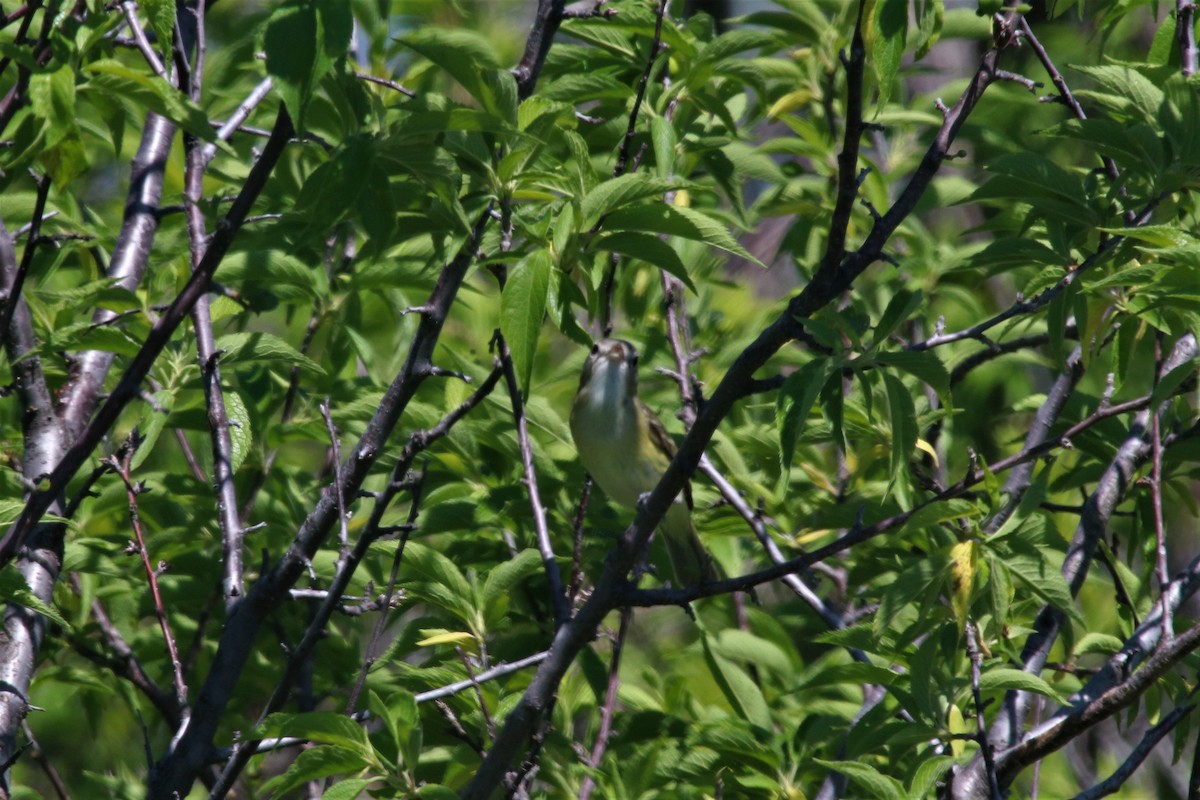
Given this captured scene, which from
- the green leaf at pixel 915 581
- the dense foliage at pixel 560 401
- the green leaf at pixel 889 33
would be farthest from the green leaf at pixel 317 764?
the green leaf at pixel 889 33

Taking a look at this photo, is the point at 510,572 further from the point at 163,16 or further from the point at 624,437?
the point at 624,437

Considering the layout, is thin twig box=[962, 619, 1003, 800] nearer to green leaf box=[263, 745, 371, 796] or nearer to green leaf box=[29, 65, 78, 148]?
green leaf box=[263, 745, 371, 796]

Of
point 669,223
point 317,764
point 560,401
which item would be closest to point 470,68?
point 669,223

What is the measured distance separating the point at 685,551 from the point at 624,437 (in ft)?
1.73

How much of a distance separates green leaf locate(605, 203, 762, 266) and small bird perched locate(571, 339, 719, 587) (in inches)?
82.6

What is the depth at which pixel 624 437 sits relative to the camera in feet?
16.2

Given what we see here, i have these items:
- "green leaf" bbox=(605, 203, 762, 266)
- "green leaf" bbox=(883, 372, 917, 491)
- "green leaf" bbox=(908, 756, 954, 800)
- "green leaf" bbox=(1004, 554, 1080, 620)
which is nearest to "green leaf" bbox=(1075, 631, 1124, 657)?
"green leaf" bbox=(1004, 554, 1080, 620)

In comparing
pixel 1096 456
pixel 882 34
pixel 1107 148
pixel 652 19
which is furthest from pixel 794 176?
pixel 882 34

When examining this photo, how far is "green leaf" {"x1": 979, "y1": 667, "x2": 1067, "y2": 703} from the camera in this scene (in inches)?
105

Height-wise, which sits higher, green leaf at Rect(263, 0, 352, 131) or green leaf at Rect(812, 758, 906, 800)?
green leaf at Rect(263, 0, 352, 131)

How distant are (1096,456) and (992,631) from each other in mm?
1055

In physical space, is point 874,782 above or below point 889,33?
below

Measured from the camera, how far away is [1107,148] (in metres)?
2.73

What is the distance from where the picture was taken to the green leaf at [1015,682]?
2666 millimetres
